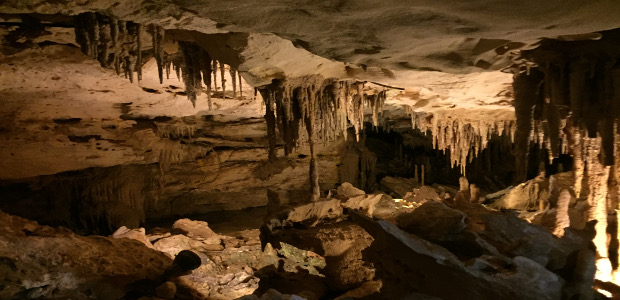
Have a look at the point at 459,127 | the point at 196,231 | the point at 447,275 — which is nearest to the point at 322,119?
the point at 196,231

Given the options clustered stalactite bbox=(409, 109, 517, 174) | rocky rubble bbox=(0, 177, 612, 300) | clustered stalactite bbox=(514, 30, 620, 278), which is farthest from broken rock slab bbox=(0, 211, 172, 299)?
clustered stalactite bbox=(409, 109, 517, 174)

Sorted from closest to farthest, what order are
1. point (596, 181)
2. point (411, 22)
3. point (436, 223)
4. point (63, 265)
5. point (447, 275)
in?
point (447, 275) < point (411, 22) < point (63, 265) < point (436, 223) < point (596, 181)

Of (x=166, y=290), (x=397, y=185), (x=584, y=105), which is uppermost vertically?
(x=584, y=105)

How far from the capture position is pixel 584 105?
4.70 m

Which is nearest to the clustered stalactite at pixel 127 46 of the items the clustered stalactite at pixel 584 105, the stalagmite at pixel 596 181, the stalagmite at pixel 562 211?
the clustered stalactite at pixel 584 105

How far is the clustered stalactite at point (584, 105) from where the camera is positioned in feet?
14.8

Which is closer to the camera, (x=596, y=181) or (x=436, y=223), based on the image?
(x=436, y=223)

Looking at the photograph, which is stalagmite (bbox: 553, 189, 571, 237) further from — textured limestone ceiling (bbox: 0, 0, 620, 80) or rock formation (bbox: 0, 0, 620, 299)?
textured limestone ceiling (bbox: 0, 0, 620, 80)

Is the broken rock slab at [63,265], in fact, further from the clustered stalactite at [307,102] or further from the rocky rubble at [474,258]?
the clustered stalactite at [307,102]

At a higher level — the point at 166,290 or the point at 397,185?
the point at 166,290

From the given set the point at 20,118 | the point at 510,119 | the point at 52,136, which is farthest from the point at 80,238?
the point at 510,119

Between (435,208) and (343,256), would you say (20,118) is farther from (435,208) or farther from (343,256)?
(435,208)

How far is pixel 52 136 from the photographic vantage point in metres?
8.60

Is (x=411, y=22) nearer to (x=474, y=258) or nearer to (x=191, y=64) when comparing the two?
(x=474, y=258)
